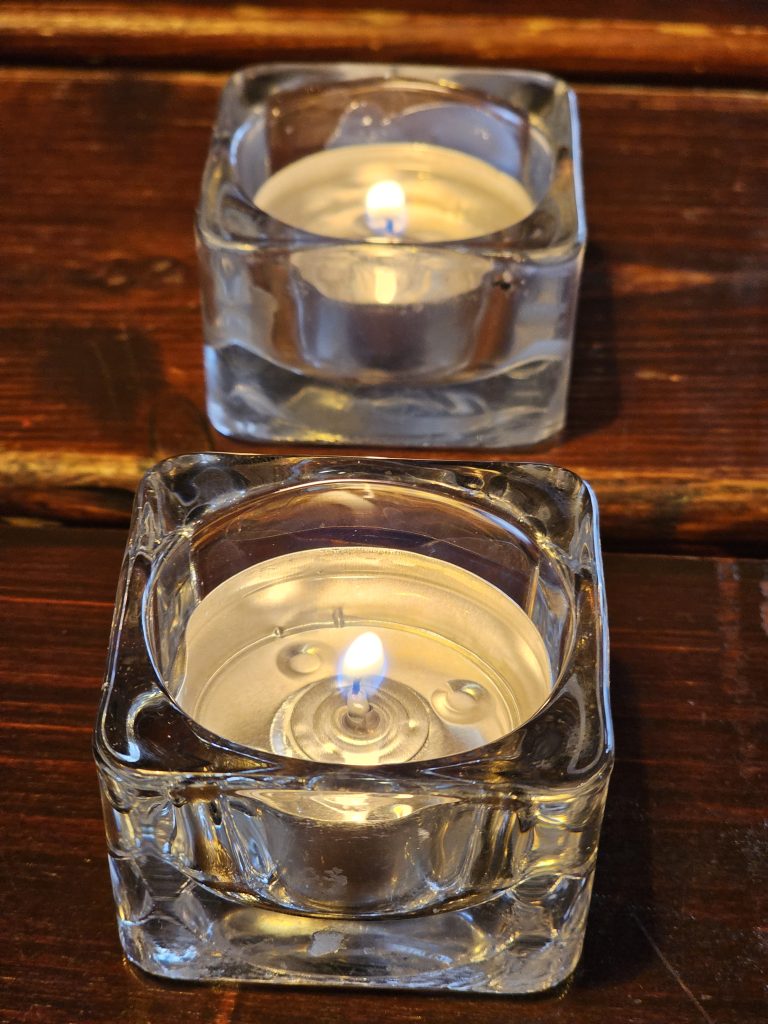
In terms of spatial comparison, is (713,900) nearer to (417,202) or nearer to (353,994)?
(353,994)

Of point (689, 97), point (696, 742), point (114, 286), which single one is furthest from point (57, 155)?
point (696, 742)

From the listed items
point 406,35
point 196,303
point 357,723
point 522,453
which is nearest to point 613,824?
point 357,723

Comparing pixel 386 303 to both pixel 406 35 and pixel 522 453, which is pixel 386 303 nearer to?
pixel 522 453

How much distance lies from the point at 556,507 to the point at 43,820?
19 centimetres

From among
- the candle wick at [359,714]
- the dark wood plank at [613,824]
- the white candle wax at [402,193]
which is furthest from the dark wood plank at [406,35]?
the candle wick at [359,714]

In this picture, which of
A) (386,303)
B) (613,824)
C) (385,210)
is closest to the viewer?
(613,824)

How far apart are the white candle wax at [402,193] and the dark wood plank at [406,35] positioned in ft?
0.64

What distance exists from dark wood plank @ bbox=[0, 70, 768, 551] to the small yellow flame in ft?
0.47

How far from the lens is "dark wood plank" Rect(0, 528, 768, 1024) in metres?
0.43

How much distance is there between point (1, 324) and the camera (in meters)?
0.68

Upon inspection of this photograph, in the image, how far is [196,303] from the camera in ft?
2.29

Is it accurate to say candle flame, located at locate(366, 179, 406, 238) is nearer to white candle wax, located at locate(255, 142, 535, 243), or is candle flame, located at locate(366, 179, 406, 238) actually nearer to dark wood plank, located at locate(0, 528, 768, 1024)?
white candle wax, located at locate(255, 142, 535, 243)

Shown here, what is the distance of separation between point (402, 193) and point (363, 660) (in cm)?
31

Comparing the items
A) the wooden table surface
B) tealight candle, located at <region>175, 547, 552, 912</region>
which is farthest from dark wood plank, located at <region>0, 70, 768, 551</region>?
tealight candle, located at <region>175, 547, 552, 912</region>
